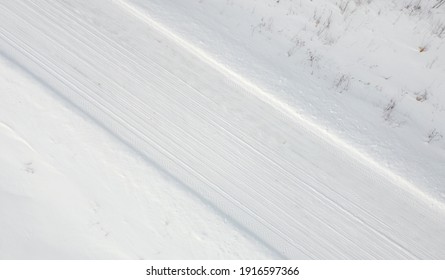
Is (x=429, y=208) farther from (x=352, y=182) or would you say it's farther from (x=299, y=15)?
Answer: (x=299, y=15)

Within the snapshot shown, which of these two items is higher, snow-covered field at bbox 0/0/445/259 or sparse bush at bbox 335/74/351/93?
sparse bush at bbox 335/74/351/93

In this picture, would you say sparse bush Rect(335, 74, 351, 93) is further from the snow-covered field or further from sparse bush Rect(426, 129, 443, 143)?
sparse bush Rect(426, 129, 443, 143)

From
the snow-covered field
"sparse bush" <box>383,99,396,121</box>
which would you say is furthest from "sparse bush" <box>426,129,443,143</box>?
"sparse bush" <box>383,99,396,121</box>

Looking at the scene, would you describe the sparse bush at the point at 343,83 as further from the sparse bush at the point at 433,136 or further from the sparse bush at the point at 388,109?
the sparse bush at the point at 433,136

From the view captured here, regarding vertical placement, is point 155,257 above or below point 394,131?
below

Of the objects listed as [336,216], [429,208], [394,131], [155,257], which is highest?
[394,131]

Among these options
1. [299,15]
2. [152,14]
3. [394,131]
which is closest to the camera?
[394,131]

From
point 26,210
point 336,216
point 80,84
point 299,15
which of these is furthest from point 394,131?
point 26,210

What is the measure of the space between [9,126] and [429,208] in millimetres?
3968

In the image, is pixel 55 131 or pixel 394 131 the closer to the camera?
pixel 55 131

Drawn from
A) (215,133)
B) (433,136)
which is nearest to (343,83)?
(433,136)

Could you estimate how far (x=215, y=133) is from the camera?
3836 mm

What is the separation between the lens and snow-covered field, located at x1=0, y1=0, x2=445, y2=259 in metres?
3.28

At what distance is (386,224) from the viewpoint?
3527mm
